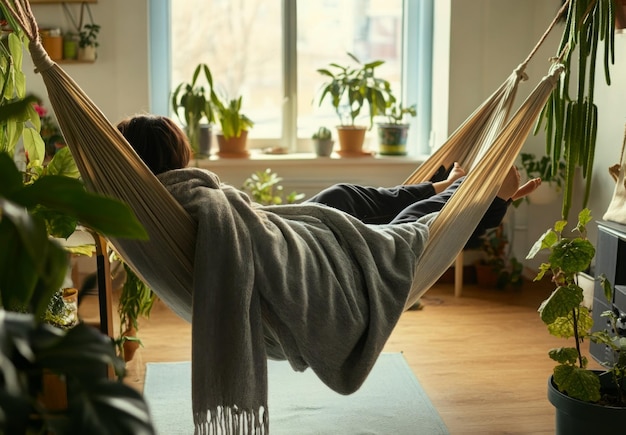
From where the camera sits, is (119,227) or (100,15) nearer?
(119,227)

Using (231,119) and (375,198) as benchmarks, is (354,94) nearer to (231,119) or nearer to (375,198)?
(231,119)

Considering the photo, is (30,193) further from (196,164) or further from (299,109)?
(299,109)

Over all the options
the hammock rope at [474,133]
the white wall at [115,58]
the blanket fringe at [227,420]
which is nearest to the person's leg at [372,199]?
the hammock rope at [474,133]

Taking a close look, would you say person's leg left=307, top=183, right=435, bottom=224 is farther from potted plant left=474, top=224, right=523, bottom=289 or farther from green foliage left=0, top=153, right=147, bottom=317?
potted plant left=474, top=224, right=523, bottom=289

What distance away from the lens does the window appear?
4098 millimetres

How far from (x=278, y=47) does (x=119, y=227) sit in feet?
10.4

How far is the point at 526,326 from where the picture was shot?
3.45 metres

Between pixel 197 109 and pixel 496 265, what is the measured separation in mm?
1582

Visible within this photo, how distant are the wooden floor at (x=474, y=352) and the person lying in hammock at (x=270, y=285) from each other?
2.42ft

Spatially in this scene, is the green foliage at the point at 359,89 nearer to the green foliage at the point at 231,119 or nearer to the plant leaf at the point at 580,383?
the green foliage at the point at 231,119

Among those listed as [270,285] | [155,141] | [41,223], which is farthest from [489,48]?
[41,223]

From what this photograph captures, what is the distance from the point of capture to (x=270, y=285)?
1.77 m

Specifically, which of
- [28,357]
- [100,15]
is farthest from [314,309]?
[100,15]

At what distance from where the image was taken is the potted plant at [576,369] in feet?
6.71
